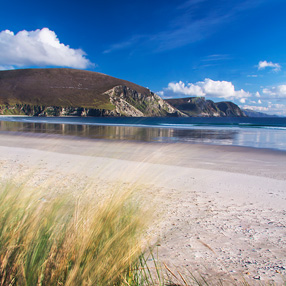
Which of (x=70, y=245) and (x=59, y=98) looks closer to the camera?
(x=70, y=245)

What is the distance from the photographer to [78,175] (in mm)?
7273

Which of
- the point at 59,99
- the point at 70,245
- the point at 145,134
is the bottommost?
the point at 145,134

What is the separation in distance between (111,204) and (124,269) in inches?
21.3

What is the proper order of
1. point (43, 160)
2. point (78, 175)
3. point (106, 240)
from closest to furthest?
1. point (106, 240)
2. point (78, 175)
3. point (43, 160)

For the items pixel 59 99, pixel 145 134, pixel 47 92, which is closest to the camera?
pixel 145 134

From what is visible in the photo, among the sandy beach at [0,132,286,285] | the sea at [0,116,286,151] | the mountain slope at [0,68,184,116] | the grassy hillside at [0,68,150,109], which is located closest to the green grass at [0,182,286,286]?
the sandy beach at [0,132,286,285]

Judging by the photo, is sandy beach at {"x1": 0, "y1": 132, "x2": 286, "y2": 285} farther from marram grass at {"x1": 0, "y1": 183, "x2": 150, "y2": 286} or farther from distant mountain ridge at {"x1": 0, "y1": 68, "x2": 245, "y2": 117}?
distant mountain ridge at {"x1": 0, "y1": 68, "x2": 245, "y2": 117}

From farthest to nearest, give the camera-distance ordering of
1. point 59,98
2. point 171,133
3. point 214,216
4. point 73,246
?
point 59,98, point 171,133, point 214,216, point 73,246

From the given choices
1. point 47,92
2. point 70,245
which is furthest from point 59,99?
point 70,245

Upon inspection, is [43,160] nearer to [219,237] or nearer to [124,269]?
[219,237]

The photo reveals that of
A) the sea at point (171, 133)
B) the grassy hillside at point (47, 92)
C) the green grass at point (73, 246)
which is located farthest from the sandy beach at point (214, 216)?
the grassy hillside at point (47, 92)

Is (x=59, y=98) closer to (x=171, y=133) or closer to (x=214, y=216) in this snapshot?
(x=171, y=133)

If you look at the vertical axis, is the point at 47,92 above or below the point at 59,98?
above

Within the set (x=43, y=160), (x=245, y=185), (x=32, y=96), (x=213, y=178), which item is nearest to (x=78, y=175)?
(x=43, y=160)
